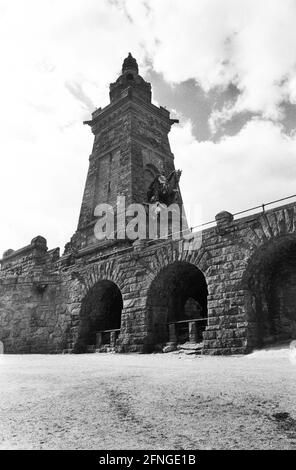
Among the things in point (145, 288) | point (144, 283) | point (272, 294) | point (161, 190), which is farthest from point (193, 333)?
point (161, 190)

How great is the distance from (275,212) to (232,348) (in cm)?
396

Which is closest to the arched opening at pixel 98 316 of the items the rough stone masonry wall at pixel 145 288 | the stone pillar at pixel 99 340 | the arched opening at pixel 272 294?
the stone pillar at pixel 99 340

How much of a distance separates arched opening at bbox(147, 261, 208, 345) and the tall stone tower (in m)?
7.59

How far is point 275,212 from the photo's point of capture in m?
10.2

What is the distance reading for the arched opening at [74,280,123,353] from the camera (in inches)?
565

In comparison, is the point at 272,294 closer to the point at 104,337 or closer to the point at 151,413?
the point at 104,337

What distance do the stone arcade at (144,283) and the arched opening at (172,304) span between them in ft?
0.13

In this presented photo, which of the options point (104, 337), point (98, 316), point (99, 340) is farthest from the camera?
point (98, 316)

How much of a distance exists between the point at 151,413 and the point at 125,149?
20198mm

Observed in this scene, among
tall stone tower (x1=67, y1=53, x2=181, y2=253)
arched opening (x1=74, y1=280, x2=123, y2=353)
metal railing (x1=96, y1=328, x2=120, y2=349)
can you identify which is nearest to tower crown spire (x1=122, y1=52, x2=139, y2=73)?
tall stone tower (x1=67, y1=53, x2=181, y2=253)

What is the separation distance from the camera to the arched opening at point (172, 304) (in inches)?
477

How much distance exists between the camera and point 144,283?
498 inches

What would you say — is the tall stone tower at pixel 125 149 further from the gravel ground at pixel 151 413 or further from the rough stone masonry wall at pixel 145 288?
the gravel ground at pixel 151 413
